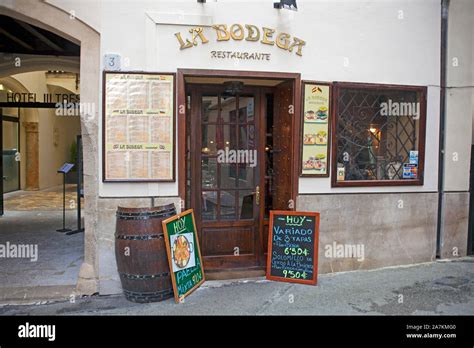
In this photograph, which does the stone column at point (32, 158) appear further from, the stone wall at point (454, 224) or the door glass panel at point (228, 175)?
the stone wall at point (454, 224)

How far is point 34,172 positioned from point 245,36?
14.0 meters

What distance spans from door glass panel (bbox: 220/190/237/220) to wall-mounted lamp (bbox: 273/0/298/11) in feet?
8.00

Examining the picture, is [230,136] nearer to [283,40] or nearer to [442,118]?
[283,40]

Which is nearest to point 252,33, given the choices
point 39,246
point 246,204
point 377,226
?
point 246,204

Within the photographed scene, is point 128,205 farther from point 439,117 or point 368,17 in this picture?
point 439,117

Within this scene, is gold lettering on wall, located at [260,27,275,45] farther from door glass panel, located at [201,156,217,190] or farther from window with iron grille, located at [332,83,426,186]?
door glass panel, located at [201,156,217,190]

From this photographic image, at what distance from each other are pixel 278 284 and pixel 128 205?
2.08 m

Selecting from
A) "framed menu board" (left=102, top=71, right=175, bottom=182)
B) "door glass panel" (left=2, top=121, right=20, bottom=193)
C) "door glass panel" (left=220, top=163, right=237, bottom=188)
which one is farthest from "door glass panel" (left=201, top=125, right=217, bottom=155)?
"door glass panel" (left=2, top=121, right=20, bottom=193)

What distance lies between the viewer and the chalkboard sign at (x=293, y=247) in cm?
509

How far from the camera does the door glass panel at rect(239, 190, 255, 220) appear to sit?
559cm

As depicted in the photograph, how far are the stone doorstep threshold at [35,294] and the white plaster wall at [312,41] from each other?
1284mm

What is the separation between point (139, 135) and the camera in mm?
4828

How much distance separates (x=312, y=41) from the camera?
207 inches
